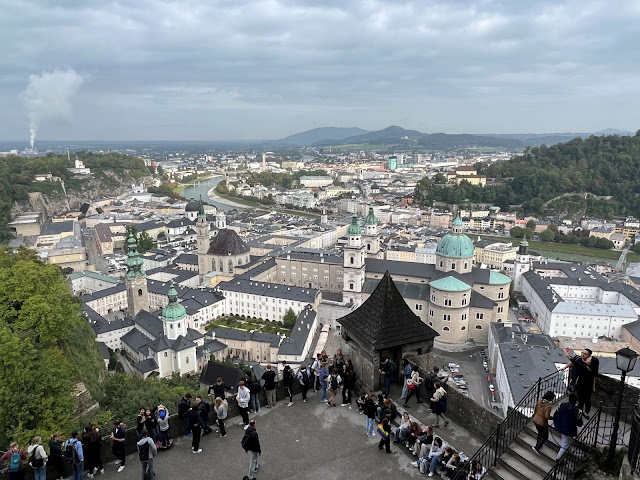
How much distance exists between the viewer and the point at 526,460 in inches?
296

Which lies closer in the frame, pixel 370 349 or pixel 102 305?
pixel 370 349

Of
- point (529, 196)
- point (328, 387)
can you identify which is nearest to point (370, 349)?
point (328, 387)

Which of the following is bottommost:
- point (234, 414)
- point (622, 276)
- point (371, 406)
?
point (622, 276)

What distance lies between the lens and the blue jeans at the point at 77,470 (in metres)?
8.53

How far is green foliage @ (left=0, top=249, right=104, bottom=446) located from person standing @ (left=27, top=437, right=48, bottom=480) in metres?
5.95

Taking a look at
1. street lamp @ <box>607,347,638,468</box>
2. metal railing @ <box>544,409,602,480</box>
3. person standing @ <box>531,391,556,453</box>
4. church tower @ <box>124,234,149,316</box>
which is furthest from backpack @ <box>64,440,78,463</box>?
church tower @ <box>124,234,149,316</box>

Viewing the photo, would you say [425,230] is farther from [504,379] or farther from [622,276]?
[504,379]

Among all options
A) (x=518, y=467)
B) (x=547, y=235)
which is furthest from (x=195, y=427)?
(x=547, y=235)

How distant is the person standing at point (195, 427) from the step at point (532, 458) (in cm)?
596

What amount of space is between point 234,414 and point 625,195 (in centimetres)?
13052

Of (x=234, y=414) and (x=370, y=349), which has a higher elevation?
(x=370, y=349)

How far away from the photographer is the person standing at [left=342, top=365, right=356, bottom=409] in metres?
11.0

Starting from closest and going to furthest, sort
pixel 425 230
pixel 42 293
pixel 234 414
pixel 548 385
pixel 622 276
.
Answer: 1. pixel 548 385
2. pixel 234 414
3. pixel 42 293
4. pixel 622 276
5. pixel 425 230

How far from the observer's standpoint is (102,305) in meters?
52.1
